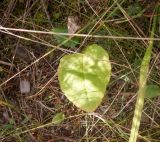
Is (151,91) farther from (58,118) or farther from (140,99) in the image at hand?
(58,118)

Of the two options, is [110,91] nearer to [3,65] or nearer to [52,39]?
[52,39]

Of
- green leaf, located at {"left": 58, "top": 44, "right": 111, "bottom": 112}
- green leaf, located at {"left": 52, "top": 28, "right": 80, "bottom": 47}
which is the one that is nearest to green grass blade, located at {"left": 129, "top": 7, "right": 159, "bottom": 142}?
green leaf, located at {"left": 58, "top": 44, "right": 111, "bottom": 112}

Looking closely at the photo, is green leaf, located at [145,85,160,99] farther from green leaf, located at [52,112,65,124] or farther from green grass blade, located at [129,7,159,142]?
green leaf, located at [52,112,65,124]

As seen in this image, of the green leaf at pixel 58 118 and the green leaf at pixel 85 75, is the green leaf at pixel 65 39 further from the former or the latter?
the green leaf at pixel 58 118

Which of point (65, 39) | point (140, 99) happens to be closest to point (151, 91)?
point (140, 99)

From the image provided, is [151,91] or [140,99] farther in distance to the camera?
[151,91]

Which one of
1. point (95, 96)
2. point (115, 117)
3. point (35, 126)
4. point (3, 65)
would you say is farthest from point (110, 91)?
point (3, 65)

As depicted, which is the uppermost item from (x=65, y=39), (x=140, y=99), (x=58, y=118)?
(x=65, y=39)
